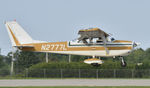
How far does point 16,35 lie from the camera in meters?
30.0

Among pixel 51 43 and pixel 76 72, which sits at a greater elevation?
pixel 51 43

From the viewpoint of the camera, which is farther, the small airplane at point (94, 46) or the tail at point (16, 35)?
the tail at point (16, 35)

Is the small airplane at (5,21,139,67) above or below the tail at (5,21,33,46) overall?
below

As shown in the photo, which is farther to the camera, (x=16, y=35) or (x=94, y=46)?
(x=16, y=35)

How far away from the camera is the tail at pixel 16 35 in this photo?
29.8 m

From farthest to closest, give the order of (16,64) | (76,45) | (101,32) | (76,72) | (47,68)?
(16,64), (47,68), (76,72), (76,45), (101,32)

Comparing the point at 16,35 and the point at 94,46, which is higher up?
the point at 16,35

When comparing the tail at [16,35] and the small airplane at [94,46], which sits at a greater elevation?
the tail at [16,35]

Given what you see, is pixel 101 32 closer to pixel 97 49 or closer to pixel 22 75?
pixel 97 49

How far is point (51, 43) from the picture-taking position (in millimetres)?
28797

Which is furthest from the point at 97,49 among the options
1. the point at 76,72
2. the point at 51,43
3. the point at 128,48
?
the point at 76,72

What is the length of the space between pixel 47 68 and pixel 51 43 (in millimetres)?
17998

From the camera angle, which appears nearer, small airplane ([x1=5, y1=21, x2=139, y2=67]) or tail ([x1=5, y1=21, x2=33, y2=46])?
small airplane ([x1=5, y1=21, x2=139, y2=67])

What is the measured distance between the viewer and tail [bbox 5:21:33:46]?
97.6 feet
